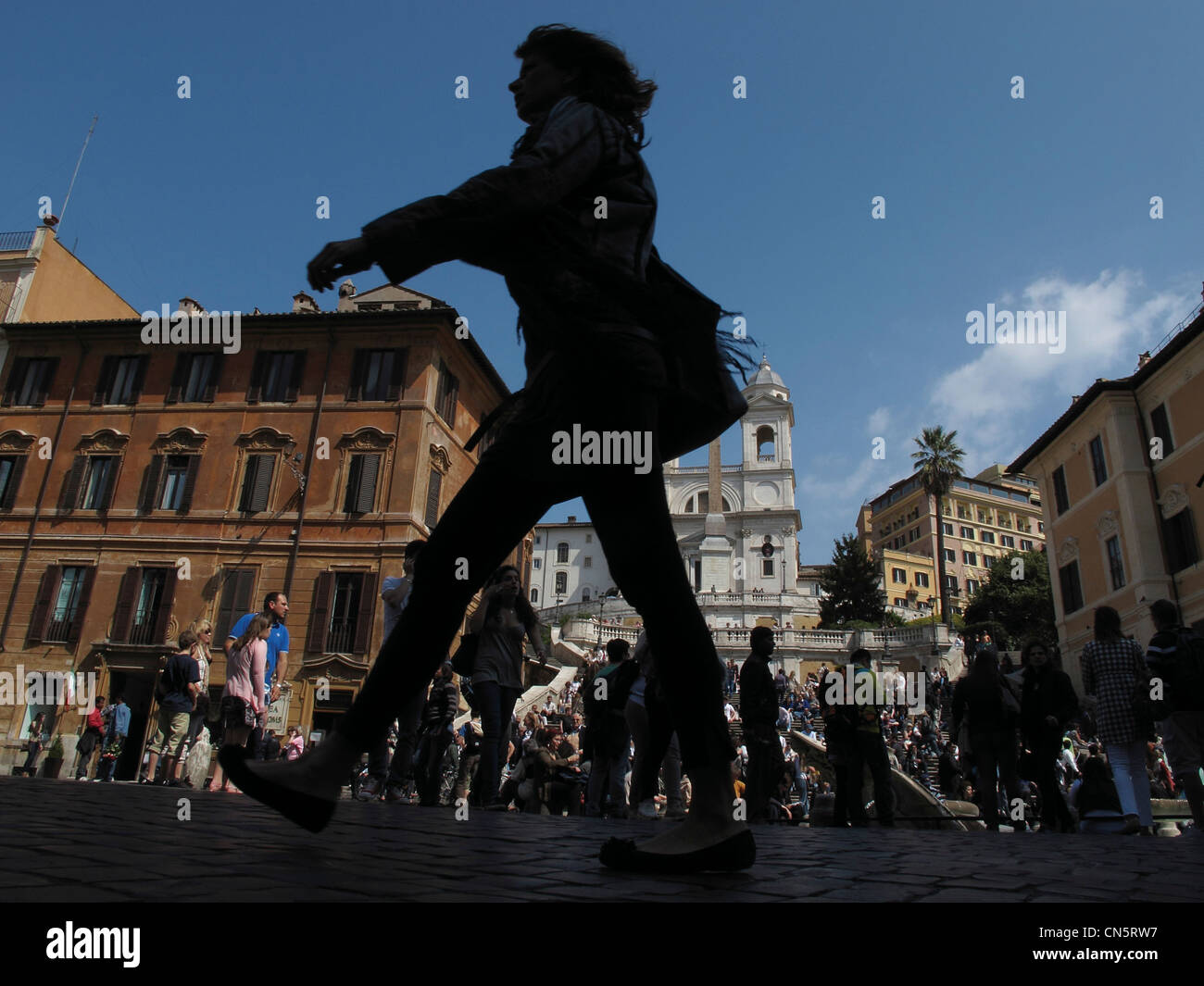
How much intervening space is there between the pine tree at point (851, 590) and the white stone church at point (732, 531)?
311cm

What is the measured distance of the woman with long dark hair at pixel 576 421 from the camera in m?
2.17

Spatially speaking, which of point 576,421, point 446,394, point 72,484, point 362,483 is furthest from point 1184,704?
point 72,484

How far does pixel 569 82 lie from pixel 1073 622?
35.3m

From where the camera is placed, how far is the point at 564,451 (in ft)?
7.87

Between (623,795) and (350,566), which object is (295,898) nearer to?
(623,795)

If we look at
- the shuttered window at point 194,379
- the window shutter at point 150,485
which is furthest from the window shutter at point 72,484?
the shuttered window at point 194,379

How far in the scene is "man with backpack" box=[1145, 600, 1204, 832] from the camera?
6.75 m

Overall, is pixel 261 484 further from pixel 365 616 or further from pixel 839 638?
pixel 839 638

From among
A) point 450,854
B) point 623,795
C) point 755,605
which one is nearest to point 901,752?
point 623,795

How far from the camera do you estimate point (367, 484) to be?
2631cm

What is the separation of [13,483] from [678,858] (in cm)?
3250

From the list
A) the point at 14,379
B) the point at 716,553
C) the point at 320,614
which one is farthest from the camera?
the point at 716,553

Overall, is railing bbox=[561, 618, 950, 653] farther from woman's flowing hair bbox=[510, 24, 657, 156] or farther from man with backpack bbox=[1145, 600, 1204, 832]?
woman's flowing hair bbox=[510, 24, 657, 156]

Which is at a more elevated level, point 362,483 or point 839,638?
point 839,638
